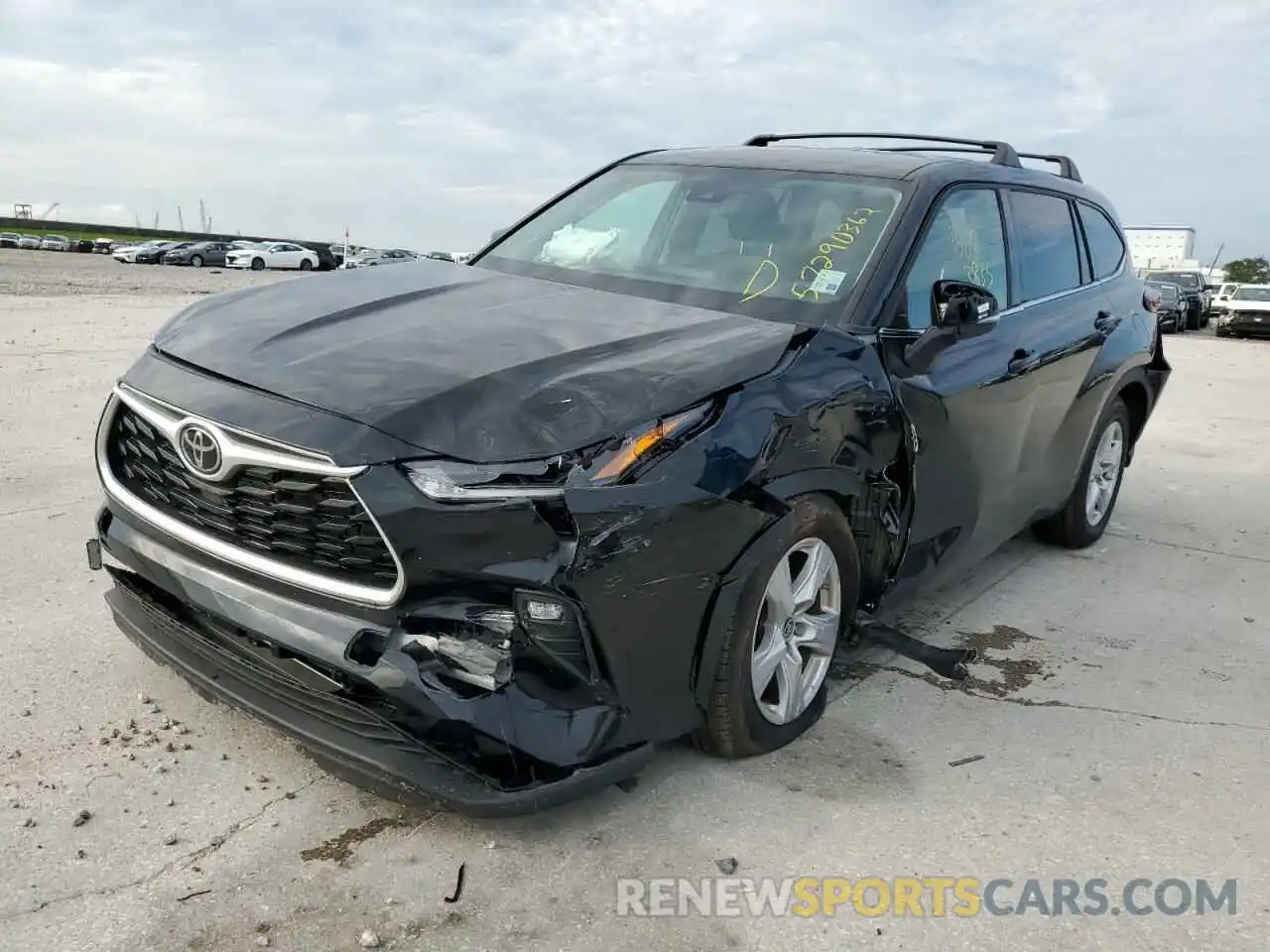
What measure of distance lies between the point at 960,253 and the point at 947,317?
524 mm

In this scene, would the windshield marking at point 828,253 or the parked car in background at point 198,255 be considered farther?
the parked car in background at point 198,255

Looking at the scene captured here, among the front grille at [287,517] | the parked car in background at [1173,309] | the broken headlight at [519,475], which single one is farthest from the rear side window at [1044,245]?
the parked car in background at [1173,309]

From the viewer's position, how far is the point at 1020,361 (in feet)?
14.2

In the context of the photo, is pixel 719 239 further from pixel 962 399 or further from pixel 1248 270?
pixel 1248 270

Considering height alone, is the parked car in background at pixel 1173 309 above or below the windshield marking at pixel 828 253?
below

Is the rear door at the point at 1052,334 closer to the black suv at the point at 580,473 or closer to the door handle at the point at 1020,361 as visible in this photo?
the door handle at the point at 1020,361

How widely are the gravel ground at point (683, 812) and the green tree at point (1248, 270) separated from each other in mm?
92338

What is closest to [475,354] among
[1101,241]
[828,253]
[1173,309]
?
[828,253]

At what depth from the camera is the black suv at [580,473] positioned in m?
2.52

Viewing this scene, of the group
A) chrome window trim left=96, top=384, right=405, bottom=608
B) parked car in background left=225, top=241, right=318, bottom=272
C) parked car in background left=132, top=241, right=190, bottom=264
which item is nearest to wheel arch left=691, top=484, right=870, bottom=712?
chrome window trim left=96, top=384, right=405, bottom=608

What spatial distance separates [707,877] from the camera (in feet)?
8.91

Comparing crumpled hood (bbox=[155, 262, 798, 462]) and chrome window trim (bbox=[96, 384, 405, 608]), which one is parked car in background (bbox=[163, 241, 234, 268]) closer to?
crumpled hood (bbox=[155, 262, 798, 462])

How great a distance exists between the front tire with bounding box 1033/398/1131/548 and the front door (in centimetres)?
112

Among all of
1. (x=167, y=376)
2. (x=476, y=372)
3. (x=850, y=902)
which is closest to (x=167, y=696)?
(x=167, y=376)
